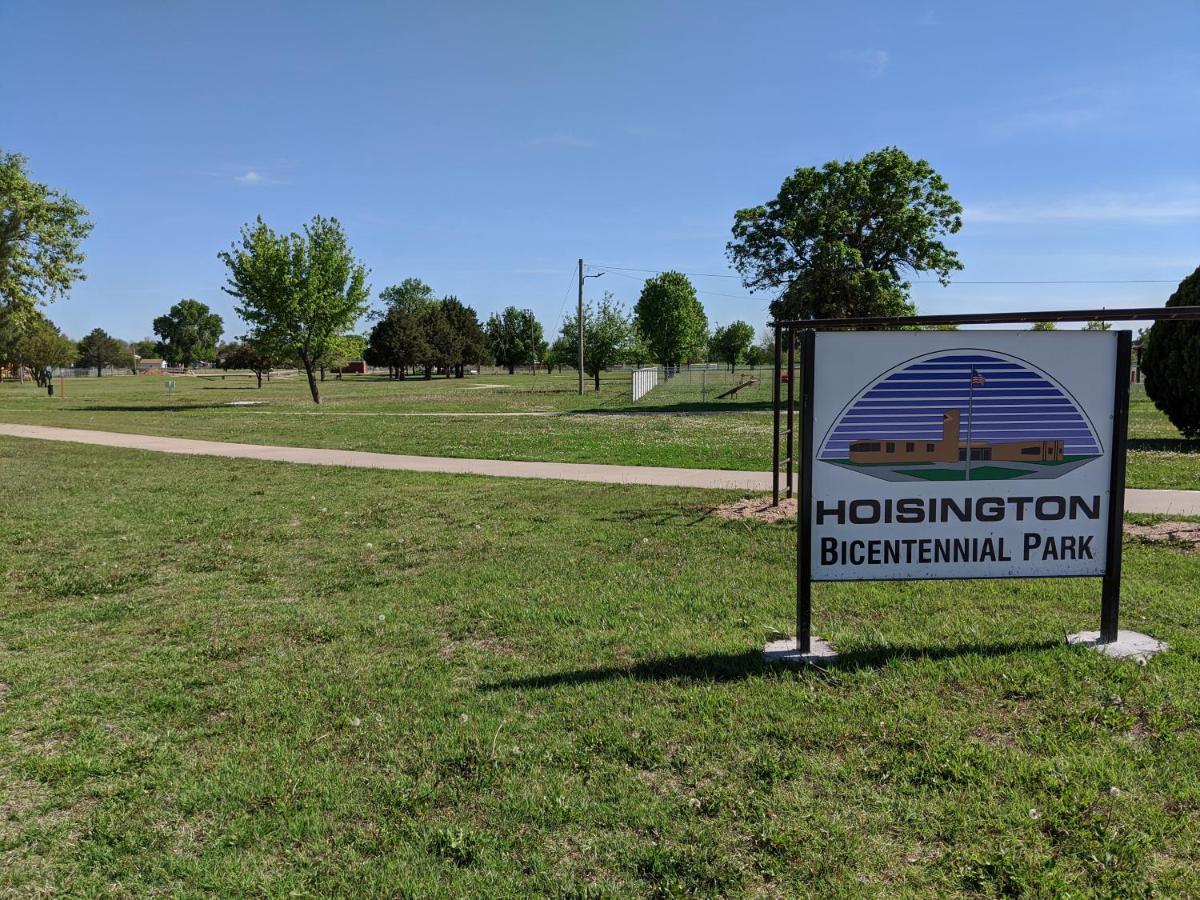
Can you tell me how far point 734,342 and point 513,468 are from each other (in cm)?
9665

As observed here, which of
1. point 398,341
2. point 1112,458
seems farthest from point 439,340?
point 1112,458

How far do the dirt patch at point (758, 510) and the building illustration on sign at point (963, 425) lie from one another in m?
3.61

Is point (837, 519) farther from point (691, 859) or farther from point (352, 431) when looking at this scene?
point (352, 431)

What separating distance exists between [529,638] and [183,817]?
2167mm

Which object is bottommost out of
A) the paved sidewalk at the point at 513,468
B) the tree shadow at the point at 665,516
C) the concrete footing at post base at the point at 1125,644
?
A: the concrete footing at post base at the point at 1125,644

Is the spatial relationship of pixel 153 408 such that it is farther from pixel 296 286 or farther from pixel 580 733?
pixel 580 733

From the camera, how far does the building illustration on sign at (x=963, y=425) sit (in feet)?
14.5

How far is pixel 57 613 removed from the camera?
551 cm

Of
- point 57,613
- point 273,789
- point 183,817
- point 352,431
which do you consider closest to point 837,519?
point 273,789

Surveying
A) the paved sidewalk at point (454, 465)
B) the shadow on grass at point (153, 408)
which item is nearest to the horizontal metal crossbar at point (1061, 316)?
the paved sidewalk at point (454, 465)

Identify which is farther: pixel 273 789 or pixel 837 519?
pixel 837 519

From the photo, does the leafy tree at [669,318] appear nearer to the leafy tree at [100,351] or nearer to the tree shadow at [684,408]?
the tree shadow at [684,408]

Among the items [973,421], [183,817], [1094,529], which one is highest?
[973,421]

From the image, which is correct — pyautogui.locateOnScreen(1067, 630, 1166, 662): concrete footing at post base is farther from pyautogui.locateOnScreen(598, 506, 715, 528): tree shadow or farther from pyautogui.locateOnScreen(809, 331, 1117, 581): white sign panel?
pyautogui.locateOnScreen(598, 506, 715, 528): tree shadow
